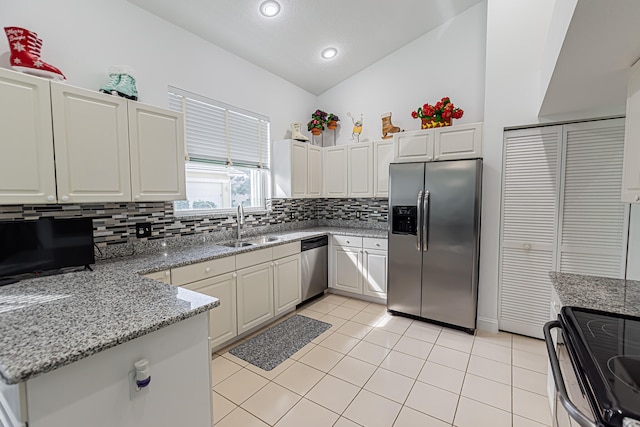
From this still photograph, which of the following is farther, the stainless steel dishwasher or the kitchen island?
the stainless steel dishwasher

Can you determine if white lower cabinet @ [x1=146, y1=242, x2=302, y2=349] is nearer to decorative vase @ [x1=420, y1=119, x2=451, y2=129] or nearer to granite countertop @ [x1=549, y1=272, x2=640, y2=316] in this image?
decorative vase @ [x1=420, y1=119, x2=451, y2=129]

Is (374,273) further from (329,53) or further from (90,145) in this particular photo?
(90,145)

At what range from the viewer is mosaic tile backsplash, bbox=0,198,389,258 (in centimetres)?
214

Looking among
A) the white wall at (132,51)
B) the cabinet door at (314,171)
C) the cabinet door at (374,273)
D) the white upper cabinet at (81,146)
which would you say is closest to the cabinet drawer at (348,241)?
the cabinet door at (374,273)

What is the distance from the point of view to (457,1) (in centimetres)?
313

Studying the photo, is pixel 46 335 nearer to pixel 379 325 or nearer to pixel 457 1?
pixel 379 325

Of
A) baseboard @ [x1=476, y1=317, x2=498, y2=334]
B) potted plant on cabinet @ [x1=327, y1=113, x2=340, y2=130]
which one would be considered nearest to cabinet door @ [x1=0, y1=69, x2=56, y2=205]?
potted plant on cabinet @ [x1=327, y1=113, x2=340, y2=130]

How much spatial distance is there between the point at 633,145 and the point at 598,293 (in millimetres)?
816

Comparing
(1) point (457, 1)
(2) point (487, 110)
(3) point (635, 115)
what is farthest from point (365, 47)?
(3) point (635, 115)

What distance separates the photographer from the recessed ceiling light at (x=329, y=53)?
3.48 meters

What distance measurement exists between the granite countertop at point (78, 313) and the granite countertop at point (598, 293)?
189 centimetres

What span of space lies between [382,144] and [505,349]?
2.54m

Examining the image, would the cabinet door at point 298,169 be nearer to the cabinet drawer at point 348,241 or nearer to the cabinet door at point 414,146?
the cabinet drawer at point 348,241

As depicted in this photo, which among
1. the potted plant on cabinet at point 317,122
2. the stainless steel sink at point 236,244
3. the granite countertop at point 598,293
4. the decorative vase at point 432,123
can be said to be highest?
the potted plant on cabinet at point 317,122
